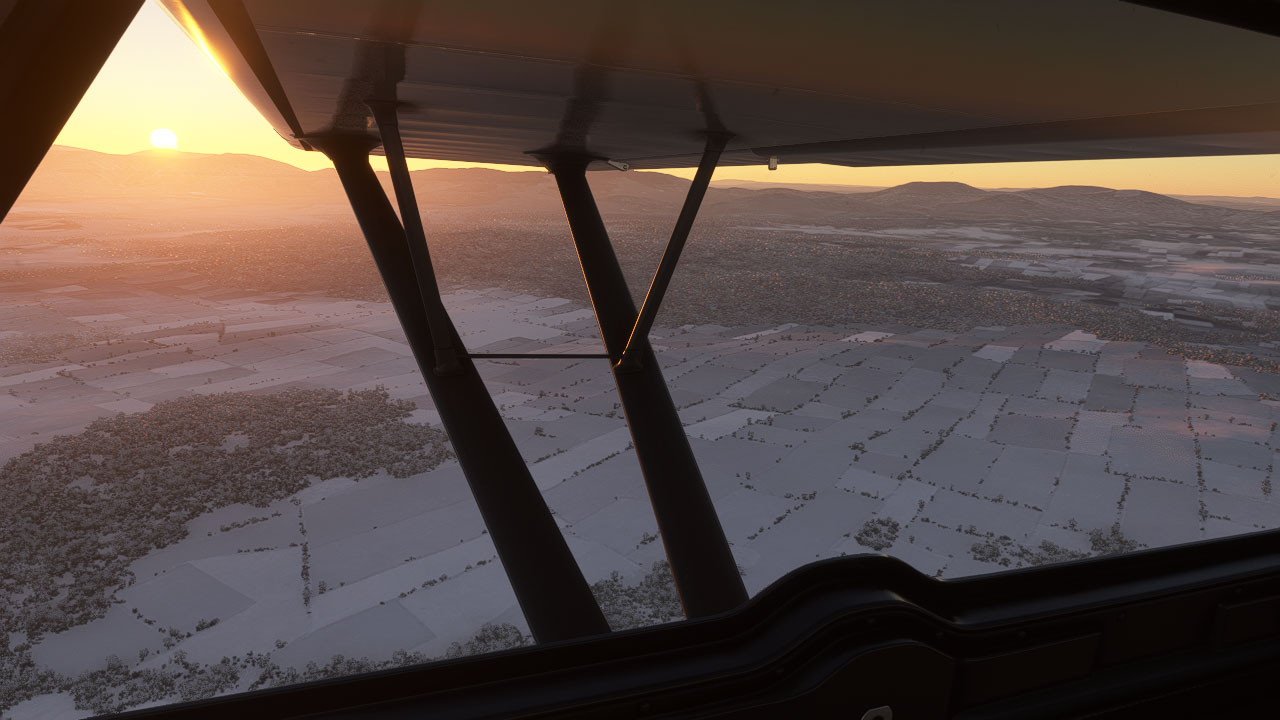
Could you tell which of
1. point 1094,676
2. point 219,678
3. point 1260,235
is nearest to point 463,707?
point 1094,676

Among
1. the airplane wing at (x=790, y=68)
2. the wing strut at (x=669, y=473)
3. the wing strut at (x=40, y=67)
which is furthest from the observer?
the wing strut at (x=669, y=473)

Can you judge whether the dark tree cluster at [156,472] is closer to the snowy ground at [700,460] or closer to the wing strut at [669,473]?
the snowy ground at [700,460]

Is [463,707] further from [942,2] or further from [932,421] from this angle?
[932,421]

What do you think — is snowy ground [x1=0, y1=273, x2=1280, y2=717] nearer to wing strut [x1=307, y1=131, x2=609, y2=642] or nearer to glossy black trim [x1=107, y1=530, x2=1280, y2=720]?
wing strut [x1=307, y1=131, x2=609, y2=642]

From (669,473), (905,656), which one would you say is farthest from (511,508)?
(905,656)

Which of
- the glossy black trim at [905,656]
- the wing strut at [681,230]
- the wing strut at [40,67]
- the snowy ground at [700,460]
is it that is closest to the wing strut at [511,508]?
the wing strut at [681,230]

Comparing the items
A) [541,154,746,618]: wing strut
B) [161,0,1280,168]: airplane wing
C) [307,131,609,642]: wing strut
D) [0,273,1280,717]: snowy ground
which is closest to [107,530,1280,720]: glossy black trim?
[161,0,1280,168]: airplane wing

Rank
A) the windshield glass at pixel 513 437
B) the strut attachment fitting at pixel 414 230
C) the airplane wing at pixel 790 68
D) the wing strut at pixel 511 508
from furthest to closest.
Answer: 1. the windshield glass at pixel 513 437
2. the wing strut at pixel 511 508
3. the strut attachment fitting at pixel 414 230
4. the airplane wing at pixel 790 68
